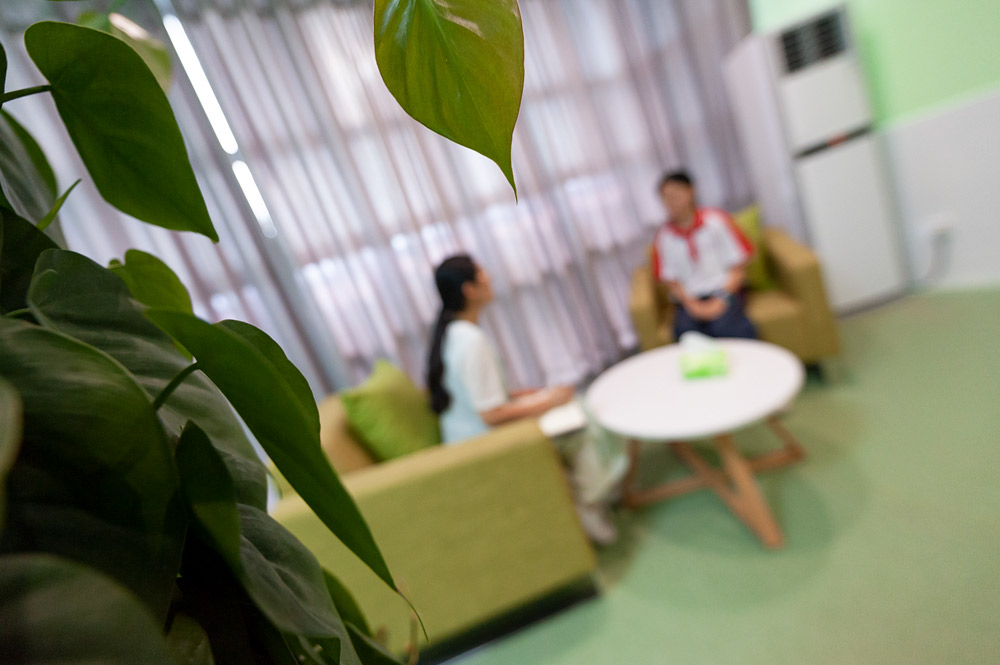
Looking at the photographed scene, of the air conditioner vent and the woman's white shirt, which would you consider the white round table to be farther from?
the air conditioner vent

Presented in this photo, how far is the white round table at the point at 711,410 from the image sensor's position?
1.51 meters

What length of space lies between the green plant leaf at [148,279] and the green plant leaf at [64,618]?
33 cm

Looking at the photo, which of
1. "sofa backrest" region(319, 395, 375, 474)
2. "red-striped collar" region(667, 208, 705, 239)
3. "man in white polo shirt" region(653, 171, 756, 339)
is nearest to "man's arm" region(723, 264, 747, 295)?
"man in white polo shirt" region(653, 171, 756, 339)

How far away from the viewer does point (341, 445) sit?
1667mm

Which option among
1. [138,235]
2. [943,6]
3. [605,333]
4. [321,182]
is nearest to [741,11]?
[943,6]

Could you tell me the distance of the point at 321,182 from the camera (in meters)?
2.58

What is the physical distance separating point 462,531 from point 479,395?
0.52m

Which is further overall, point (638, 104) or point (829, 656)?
point (638, 104)

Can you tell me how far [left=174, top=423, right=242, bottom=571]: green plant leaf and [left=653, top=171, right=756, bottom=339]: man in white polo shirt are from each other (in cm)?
243

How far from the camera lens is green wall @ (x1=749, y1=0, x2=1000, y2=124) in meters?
2.03

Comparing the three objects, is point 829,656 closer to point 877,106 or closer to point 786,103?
point 786,103

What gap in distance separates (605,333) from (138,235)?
2.62m

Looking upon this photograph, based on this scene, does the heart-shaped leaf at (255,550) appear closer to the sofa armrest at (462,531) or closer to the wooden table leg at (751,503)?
the sofa armrest at (462,531)


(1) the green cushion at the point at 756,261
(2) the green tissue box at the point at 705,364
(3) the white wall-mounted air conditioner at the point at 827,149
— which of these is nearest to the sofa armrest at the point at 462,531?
(2) the green tissue box at the point at 705,364
